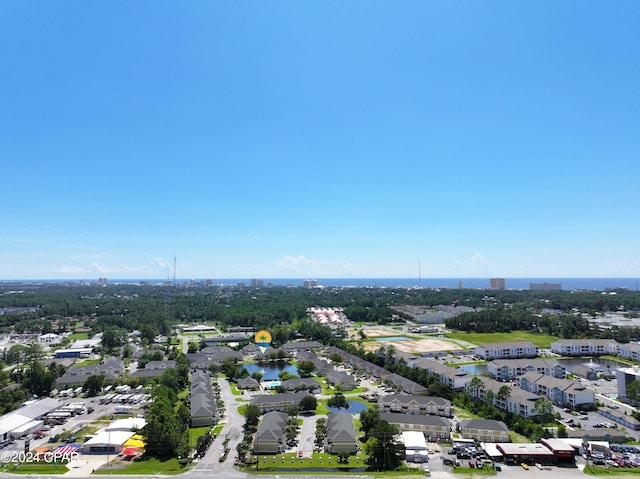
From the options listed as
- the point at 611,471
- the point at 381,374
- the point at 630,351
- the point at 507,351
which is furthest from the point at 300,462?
the point at 630,351

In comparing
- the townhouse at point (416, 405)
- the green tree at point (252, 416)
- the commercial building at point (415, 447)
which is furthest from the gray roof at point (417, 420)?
the green tree at point (252, 416)

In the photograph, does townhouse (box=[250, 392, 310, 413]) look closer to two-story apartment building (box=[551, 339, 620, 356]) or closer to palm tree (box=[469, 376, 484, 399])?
palm tree (box=[469, 376, 484, 399])

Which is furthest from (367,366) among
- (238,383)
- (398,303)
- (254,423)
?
(398,303)

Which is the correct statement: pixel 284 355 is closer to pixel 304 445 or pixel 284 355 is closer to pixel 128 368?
pixel 128 368

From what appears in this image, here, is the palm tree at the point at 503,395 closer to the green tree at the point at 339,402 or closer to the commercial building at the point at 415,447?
the commercial building at the point at 415,447

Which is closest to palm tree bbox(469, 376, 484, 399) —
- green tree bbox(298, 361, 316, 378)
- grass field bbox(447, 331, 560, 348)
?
green tree bbox(298, 361, 316, 378)

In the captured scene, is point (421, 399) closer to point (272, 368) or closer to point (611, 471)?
point (611, 471)
